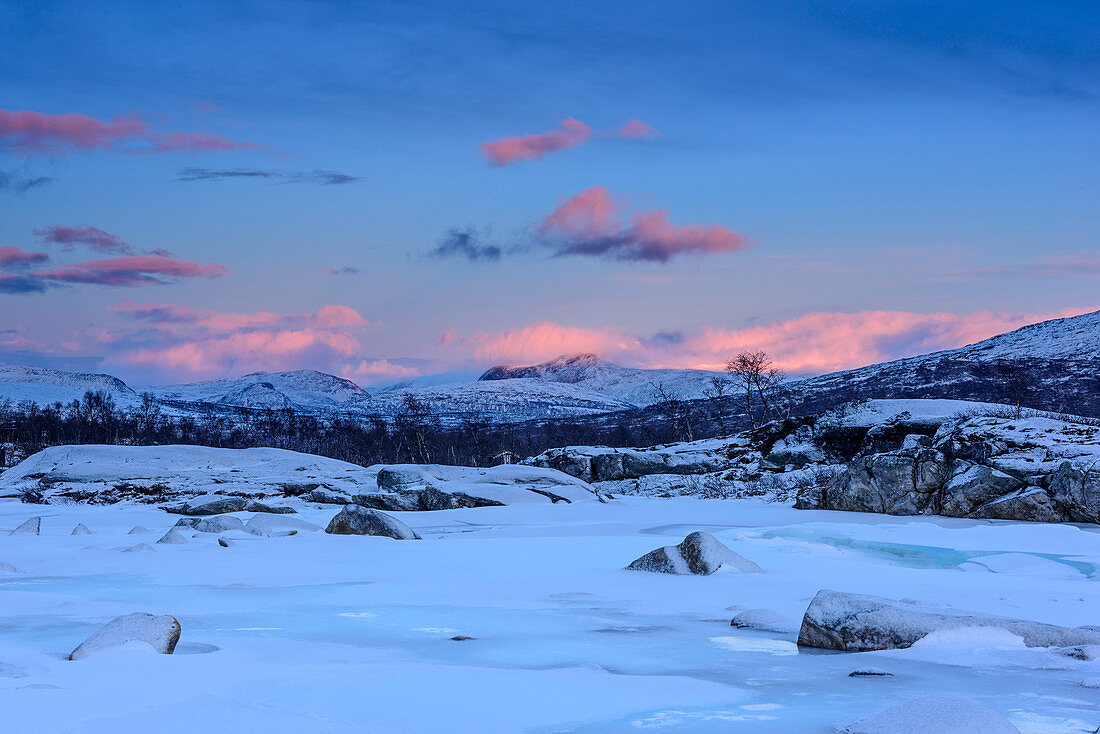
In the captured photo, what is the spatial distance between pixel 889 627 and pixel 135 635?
4647 mm

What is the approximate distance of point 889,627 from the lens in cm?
529

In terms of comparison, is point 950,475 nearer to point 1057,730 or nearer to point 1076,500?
point 1076,500

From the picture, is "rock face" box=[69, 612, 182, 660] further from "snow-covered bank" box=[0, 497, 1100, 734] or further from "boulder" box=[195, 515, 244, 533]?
"boulder" box=[195, 515, 244, 533]

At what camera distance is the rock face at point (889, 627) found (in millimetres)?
5184

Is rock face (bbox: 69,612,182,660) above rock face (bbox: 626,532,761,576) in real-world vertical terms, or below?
above

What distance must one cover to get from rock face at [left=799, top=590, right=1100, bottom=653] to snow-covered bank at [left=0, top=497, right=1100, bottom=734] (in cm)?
12

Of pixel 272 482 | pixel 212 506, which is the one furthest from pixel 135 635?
pixel 272 482

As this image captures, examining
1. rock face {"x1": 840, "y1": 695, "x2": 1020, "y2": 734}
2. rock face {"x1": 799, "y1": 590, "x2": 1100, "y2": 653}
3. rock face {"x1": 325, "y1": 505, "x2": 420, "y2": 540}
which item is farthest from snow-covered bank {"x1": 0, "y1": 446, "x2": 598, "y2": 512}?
rock face {"x1": 840, "y1": 695, "x2": 1020, "y2": 734}

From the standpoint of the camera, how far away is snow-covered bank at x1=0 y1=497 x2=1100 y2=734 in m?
3.55

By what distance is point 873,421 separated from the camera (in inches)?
1176

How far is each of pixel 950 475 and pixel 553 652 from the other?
1612 cm

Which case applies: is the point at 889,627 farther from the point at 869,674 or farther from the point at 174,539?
the point at 174,539

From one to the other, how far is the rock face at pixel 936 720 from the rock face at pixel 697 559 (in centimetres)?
598

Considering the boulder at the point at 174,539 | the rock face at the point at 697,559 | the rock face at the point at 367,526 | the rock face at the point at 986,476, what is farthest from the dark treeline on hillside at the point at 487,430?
the rock face at the point at 697,559
